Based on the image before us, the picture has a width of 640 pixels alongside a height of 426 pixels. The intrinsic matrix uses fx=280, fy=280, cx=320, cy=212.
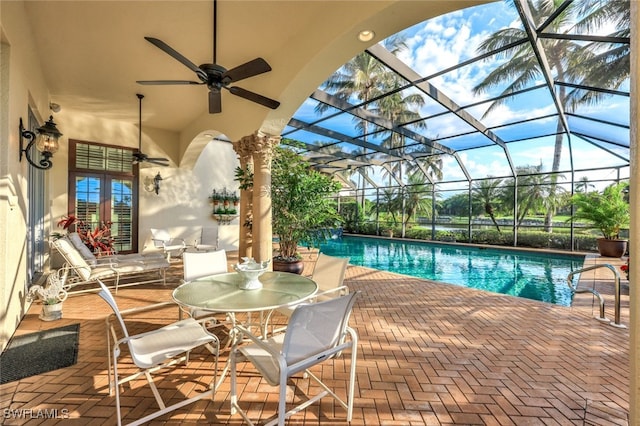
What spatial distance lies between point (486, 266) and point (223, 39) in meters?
8.21

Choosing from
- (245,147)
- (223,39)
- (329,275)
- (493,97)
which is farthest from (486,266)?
(223,39)

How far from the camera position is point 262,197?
4609mm

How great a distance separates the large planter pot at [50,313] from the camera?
10.7ft

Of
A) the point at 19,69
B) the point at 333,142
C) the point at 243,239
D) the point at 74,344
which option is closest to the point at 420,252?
the point at 333,142

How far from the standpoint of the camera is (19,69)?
2943 millimetres

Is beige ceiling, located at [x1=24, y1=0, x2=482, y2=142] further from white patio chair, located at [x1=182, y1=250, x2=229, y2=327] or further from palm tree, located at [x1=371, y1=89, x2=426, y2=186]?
palm tree, located at [x1=371, y1=89, x2=426, y2=186]

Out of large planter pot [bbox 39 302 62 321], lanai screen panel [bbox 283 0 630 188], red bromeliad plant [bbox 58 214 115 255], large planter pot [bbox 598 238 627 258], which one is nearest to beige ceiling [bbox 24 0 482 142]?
lanai screen panel [bbox 283 0 630 188]

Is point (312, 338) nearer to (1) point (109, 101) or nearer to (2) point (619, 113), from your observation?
(1) point (109, 101)

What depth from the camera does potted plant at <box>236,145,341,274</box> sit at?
496 cm

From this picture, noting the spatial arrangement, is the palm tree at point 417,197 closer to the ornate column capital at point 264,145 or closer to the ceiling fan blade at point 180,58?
the ornate column capital at point 264,145

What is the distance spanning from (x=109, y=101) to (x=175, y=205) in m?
3.08
